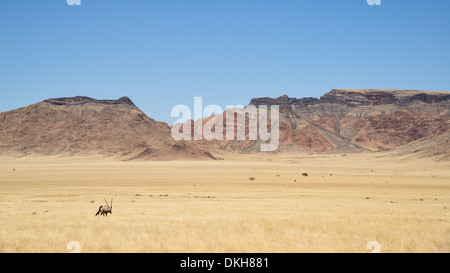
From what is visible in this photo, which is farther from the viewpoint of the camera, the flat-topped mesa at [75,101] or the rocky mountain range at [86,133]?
the flat-topped mesa at [75,101]

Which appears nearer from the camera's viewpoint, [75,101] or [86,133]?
[86,133]

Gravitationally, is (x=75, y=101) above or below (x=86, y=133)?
above

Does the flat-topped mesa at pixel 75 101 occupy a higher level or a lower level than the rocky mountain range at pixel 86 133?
higher

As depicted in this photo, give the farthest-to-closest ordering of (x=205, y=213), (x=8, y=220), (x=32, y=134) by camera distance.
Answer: (x=32, y=134)
(x=205, y=213)
(x=8, y=220)

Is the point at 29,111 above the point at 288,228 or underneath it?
above

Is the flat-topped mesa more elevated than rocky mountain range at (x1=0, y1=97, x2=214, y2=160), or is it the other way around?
the flat-topped mesa

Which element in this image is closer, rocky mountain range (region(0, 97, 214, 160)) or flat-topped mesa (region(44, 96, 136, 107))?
rocky mountain range (region(0, 97, 214, 160))
